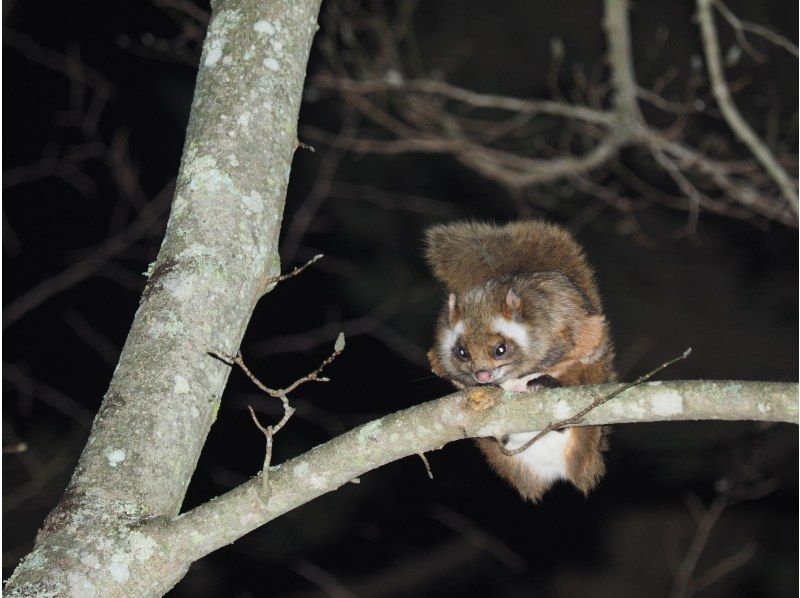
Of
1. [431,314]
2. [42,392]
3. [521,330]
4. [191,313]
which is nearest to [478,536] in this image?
[431,314]

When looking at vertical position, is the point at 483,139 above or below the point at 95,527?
above

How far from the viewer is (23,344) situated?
27.1 feet

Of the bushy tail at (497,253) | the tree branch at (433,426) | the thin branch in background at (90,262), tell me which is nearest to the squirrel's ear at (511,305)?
the bushy tail at (497,253)

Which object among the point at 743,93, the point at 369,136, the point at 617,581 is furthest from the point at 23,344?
the point at 743,93

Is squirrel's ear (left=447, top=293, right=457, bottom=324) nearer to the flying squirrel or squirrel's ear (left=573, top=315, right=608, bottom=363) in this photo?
the flying squirrel

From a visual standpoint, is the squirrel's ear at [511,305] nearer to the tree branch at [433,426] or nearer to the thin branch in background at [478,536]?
the tree branch at [433,426]

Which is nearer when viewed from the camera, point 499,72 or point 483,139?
point 483,139

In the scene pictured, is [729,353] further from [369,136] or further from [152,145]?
[152,145]

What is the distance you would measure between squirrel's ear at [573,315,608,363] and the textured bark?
154cm

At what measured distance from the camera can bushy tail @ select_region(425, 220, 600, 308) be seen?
3789 mm

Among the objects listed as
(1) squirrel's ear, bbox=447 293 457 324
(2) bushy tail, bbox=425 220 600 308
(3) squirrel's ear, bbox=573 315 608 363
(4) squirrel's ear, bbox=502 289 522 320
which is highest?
(2) bushy tail, bbox=425 220 600 308

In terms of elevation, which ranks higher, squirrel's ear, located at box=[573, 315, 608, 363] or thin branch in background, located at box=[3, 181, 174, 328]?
thin branch in background, located at box=[3, 181, 174, 328]

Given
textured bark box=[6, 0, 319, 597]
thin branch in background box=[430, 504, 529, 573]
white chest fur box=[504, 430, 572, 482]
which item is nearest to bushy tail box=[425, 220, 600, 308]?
white chest fur box=[504, 430, 572, 482]

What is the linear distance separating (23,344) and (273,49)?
6649 mm
